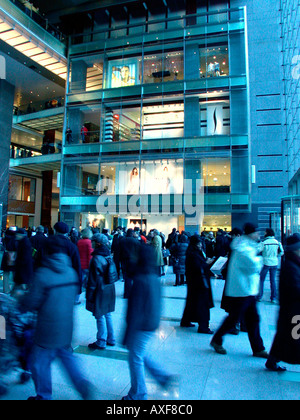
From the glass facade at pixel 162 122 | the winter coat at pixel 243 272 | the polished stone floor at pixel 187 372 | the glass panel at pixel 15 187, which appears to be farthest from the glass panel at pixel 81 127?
the winter coat at pixel 243 272

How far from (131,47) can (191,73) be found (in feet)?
18.5

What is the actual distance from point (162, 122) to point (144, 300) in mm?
21630

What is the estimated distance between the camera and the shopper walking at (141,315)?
10.6 feet

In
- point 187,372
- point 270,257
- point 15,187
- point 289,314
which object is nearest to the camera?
point 289,314

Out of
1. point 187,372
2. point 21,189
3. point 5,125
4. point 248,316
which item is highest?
point 5,125

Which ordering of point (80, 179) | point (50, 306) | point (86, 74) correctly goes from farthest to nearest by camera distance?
point (86, 74)
point (80, 179)
point (50, 306)

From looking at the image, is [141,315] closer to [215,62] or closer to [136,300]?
[136,300]

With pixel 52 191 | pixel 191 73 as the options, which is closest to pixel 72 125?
pixel 191 73

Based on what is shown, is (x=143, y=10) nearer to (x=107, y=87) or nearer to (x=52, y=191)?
(x=107, y=87)

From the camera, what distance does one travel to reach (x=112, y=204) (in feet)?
77.6

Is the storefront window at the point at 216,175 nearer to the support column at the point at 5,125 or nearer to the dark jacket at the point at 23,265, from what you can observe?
the dark jacket at the point at 23,265

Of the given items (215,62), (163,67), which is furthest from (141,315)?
(163,67)

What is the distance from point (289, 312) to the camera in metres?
3.78

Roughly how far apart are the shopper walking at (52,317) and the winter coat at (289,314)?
2.34m
